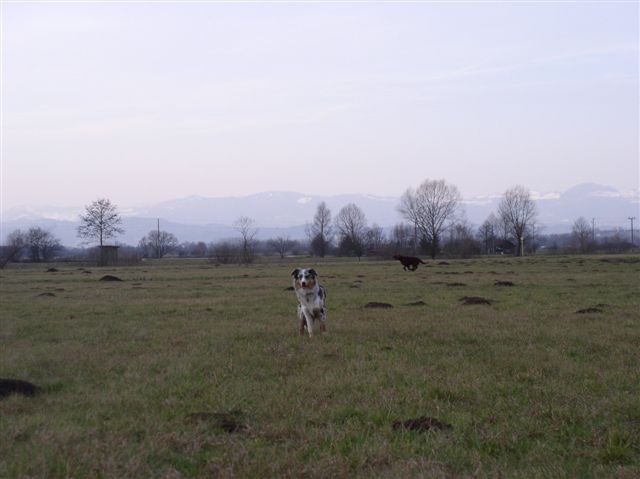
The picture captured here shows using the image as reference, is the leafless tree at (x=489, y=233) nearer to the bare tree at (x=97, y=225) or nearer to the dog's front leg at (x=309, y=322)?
the bare tree at (x=97, y=225)

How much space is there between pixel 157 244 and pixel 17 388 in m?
125

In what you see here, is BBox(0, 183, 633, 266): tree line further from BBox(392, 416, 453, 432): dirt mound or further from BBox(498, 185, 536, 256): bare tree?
BBox(392, 416, 453, 432): dirt mound

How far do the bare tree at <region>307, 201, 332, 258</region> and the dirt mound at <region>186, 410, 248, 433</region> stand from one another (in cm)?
11224

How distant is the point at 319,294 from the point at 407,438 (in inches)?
306

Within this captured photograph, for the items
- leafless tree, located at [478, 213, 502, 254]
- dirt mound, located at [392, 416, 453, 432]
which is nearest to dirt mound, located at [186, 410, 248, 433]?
dirt mound, located at [392, 416, 453, 432]

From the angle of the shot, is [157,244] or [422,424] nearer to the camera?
[422,424]

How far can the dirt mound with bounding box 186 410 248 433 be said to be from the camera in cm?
706

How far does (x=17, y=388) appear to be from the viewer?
8859mm

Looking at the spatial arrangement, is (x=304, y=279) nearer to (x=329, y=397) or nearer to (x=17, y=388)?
(x=329, y=397)

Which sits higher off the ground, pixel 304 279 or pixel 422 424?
pixel 304 279

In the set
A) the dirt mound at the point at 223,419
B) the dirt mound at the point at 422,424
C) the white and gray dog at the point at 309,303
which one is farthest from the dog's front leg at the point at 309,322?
the dirt mound at the point at 422,424

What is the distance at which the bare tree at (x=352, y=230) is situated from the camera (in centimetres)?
11475

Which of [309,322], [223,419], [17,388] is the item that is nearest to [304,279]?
[309,322]

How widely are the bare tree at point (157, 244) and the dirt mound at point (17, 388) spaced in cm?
12294
